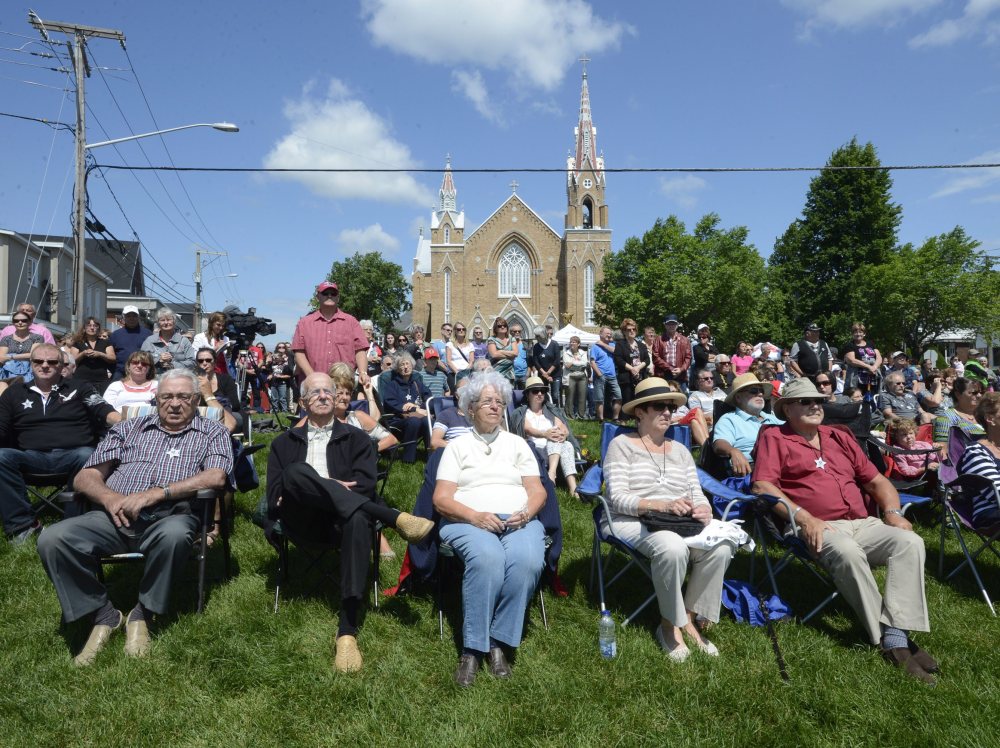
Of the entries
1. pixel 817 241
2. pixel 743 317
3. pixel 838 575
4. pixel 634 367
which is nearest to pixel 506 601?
pixel 838 575

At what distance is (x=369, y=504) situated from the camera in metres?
3.52

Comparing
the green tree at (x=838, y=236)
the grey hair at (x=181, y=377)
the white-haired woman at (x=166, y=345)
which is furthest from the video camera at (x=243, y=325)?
the green tree at (x=838, y=236)

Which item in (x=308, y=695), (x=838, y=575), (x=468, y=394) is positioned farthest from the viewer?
(x=468, y=394)

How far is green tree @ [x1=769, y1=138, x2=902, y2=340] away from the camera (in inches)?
1517

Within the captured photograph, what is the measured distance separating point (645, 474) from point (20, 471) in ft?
15.8

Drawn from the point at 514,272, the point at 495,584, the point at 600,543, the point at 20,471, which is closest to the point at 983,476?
the point at 600,543

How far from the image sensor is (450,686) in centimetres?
301

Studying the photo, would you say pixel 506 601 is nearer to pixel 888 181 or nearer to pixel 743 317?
pixel 743 317

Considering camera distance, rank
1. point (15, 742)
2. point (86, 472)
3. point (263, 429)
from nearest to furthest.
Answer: point (15, 742)
point (86, 472)
point (263, 429)

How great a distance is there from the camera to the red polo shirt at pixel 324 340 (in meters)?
6.23

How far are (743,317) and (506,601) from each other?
3885 centimetres

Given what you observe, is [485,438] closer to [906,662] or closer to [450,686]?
[450,686]

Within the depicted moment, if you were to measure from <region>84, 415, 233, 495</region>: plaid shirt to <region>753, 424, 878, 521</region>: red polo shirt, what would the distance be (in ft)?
11.3

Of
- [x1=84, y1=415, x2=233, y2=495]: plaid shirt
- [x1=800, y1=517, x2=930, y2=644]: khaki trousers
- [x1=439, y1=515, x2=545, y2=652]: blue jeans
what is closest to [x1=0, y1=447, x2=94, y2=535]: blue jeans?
[x1=84, y1=415, x2=233, y2=495]: plaid shirt
